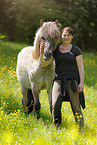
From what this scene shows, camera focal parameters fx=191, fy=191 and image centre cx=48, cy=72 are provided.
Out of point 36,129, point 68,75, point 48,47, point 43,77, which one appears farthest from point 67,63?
point 36,129

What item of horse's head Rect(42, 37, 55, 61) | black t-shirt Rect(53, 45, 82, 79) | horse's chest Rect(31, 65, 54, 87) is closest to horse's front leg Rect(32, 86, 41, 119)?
horse's chest Rect(31, 65, 54, 87)

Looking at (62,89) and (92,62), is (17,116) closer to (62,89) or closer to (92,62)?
(62,89)

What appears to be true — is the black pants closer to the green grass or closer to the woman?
the woman

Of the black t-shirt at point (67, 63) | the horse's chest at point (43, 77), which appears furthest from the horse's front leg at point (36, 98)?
the black t-shirt at point (67, 63)

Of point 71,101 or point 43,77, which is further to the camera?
point 43,77

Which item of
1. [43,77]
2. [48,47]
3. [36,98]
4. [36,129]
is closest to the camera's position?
[48,47]

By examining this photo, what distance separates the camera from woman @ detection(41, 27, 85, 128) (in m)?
3.77

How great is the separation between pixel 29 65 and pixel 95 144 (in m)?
2.29

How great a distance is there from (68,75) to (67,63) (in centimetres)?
24

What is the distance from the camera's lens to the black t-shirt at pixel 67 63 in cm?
374

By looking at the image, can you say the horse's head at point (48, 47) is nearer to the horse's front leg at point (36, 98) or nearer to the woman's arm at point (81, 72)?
the woman's arm at point (81, 72)

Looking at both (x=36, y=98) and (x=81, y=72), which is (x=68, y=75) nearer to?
(x=81, y=72)

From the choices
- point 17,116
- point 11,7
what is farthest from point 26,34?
point 17,116

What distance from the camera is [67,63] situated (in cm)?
381
